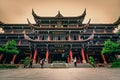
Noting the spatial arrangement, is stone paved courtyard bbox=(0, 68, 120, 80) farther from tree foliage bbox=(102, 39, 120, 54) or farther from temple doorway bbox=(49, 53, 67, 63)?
temple doorway bbox=(49, 53, 67, 63)

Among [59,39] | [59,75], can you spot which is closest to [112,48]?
[59,39]

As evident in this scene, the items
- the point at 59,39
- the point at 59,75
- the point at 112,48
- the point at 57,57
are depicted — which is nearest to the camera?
the point at 59,75

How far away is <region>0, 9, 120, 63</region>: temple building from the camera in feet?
89.9

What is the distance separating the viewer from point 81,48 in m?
27.5

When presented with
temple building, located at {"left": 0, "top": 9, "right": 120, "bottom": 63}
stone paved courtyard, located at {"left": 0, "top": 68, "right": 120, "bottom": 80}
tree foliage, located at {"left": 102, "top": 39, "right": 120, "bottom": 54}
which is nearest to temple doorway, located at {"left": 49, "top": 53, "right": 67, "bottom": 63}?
temple building, located at {"left": 0, "top": 9, "right": 120, "bottom": 63}

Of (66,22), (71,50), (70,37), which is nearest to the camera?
(71,50)

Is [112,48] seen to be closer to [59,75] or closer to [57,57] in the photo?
[57,57]

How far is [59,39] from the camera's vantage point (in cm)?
3184

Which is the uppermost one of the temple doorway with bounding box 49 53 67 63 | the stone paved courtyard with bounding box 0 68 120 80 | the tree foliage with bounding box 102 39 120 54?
the tree foliage with bounding box 102 39 120 54

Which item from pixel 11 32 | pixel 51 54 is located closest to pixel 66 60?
pixel 51 54

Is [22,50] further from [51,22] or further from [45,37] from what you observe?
[51,22]

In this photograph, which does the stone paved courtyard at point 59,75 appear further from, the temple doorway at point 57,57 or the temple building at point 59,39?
the temple doorway at point 57,57

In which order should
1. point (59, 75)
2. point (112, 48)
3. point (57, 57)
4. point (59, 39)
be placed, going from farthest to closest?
1. point (59, 39)
2. point (57, 57)
3. point (112, 48)
4. point (59, 75)

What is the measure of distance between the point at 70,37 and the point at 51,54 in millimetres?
5490
